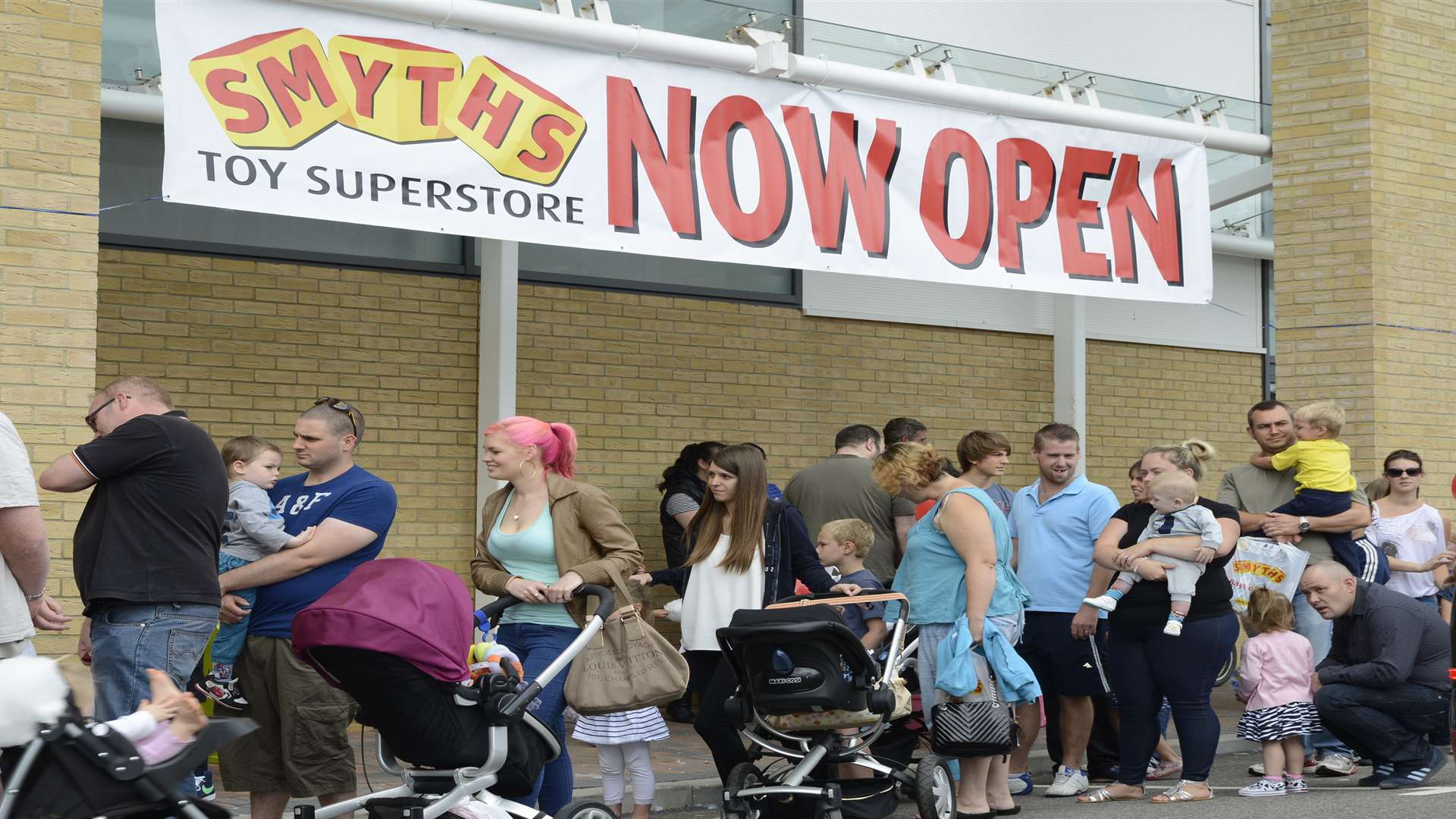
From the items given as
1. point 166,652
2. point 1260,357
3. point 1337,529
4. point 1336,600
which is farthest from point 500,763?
point 1260,357

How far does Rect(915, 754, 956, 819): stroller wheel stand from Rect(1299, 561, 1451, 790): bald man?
8.39 ft

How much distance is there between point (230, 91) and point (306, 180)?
1.70 ft

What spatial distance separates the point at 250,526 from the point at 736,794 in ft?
7.41

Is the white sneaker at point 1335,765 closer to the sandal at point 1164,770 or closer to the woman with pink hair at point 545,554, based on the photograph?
the sandal at point 1164,770

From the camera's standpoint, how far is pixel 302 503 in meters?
6.39

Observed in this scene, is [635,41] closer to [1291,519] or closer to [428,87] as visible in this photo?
[428,87]

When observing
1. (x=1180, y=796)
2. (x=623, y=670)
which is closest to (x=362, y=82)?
(x=623, y=670)

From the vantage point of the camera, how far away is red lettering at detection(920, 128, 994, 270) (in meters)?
9.73

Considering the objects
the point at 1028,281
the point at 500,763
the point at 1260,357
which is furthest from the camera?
the point at 1260,357

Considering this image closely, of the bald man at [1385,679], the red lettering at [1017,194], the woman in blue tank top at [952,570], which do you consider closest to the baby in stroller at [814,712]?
the woman in blue tank top at [952,570]

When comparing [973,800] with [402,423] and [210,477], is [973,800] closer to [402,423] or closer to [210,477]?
[210,477]

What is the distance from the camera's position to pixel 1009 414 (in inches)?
527

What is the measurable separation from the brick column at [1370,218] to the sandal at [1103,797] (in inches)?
184

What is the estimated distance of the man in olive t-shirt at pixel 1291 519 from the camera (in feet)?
30.2
